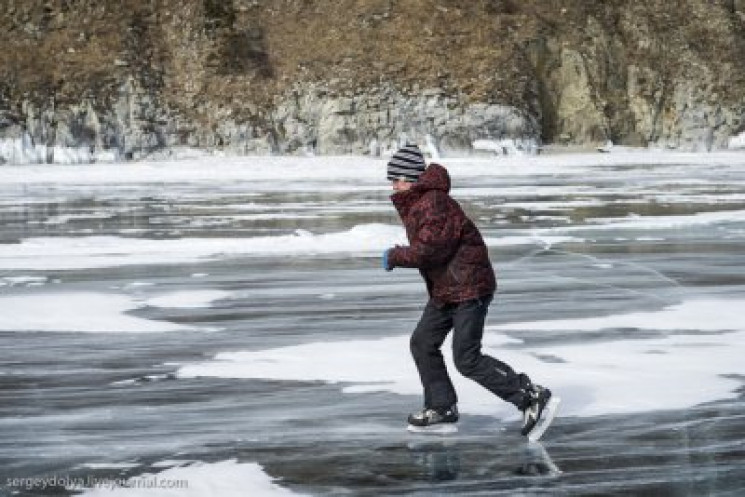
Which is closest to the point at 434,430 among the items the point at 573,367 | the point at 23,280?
the point at 573,367

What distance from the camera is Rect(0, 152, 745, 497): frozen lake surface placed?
646 cm

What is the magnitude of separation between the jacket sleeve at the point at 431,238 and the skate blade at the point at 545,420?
3.64ft

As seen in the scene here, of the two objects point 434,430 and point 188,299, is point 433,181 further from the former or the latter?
point 188,299

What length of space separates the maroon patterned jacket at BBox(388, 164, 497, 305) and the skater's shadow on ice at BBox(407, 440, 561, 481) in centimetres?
81

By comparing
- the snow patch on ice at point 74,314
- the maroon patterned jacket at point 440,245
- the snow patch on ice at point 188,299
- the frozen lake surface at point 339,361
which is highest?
the maroon patterned jacket at point 440,245

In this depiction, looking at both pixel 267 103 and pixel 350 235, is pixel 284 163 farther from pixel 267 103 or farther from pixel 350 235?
pixel 350 235

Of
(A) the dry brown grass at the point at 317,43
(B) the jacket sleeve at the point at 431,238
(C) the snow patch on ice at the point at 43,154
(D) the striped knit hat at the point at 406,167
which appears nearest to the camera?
(B) the jacket sleeve at the point at 431,238

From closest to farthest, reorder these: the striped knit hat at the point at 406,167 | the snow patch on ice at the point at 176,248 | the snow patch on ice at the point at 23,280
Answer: the striped knit hat at the point at 406,167, the snow patch on ice at the point at 23,280, the snow patch on ice at the point at 176,248

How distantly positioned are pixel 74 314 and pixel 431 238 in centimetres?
660

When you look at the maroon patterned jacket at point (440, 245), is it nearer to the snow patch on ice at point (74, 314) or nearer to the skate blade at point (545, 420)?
the skate blade at point (545, 420)

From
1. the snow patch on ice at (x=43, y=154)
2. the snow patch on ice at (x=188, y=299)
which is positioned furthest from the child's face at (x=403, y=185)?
the snow patch on ice at (x=43, y=154)

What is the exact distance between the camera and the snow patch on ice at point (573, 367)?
26.6ft

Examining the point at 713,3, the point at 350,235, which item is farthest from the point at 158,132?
the point at 350,235

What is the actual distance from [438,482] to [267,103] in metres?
69.1
